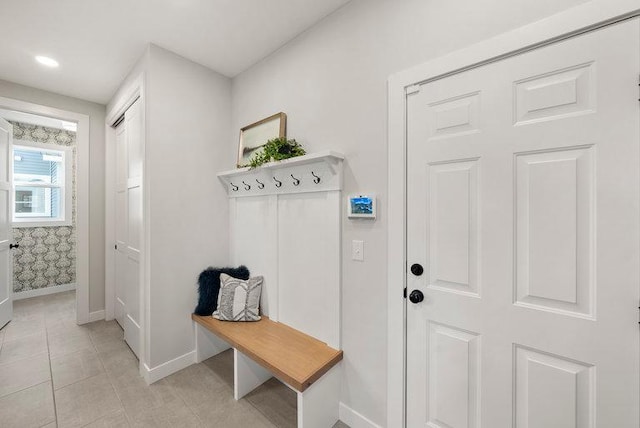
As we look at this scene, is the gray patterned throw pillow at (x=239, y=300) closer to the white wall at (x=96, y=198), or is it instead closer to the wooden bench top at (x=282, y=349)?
the wooden bench top at (x=282, y=349)

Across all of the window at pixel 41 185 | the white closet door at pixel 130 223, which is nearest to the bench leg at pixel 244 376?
the white closet door at pixel 130 223

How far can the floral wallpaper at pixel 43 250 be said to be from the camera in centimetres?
393

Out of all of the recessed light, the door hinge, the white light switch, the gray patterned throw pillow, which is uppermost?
the recessed light

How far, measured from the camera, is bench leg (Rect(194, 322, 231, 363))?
7.75ft

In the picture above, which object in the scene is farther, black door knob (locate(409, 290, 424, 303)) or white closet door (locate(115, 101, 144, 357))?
white closet door (locate(115, 101, 144, 357))

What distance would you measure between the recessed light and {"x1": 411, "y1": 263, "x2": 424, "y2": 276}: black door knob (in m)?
3.49

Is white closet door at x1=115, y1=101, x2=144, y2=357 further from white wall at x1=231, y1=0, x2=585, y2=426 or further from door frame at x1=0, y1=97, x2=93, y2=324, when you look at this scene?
white wall at x1=231, y1=0, x2=585, y2=426

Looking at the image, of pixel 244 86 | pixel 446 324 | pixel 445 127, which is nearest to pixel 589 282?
pixel 446 324

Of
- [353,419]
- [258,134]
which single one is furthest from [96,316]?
[353,419]

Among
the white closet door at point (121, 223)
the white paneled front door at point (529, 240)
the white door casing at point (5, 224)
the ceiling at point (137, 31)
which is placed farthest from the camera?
the white door casing at point (5, 224)

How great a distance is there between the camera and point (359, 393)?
1642mm

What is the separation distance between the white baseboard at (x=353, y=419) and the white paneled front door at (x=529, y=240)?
11.9 inches

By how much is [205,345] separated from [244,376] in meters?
0.67

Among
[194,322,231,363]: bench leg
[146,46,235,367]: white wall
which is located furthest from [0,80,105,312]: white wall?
[194,322,231,363]: bench leg
